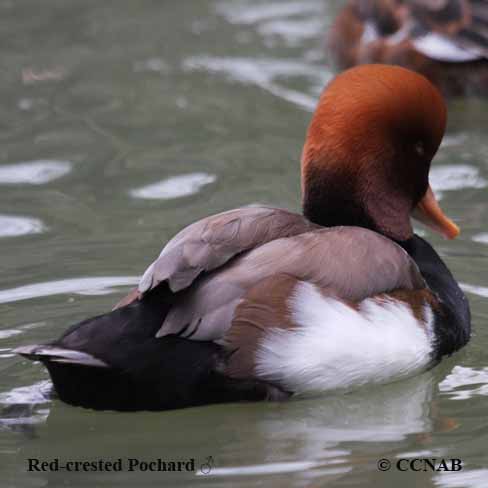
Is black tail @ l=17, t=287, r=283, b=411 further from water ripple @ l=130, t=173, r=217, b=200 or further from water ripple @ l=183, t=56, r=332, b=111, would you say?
water ripple @ l=183, t=56, r=332, b=111

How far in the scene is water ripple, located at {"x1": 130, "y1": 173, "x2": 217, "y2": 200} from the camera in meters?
6.41

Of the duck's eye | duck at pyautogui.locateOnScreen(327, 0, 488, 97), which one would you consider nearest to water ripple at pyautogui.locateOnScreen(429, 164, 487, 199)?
duck at pyautogui.locateOnScreen(327, 0, 488, 97)

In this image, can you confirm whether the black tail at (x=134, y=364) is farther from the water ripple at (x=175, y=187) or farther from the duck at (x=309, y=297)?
the water ripple at (x=175, y=187)

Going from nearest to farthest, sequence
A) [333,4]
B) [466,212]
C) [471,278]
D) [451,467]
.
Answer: [451,467]
[471,278]
[466,212]
[333,4]

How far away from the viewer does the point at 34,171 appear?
6.73 metres

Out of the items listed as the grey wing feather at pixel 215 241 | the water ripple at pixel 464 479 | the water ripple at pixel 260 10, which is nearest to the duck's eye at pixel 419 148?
the grey wing feather at pixel 215 241

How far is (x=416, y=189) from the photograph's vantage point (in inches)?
190

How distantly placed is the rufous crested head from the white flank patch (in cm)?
51

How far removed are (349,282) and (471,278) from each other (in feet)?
4.30

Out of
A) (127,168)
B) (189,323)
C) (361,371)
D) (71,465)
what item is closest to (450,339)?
(361,371)

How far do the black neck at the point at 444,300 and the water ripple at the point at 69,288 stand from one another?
47.0 inches

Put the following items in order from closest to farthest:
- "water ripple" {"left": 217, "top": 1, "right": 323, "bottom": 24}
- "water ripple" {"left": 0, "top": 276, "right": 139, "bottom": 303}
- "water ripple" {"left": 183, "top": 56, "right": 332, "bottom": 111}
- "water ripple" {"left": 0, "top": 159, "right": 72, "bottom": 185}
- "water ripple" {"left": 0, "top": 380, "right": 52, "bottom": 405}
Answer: "water ripple" {"left": 0, "top": 380, "right": 52, "bottom": 405}, "water ripple" {"left": 0, "top": 276, "right": 139, "bottom": 303}, "water ripple" {"left": 0, "top": 159, "right": 72, "bottom": 185}, "water ripple" {"left": 183, "top": 56, "right": 332, "bottom": 111}, "water ripple" {"left": 217, "top": 1, "right": 323, "bottom": 24}

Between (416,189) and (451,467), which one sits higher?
(416,189)

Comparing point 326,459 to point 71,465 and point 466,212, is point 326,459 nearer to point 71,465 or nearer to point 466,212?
point 71,465
